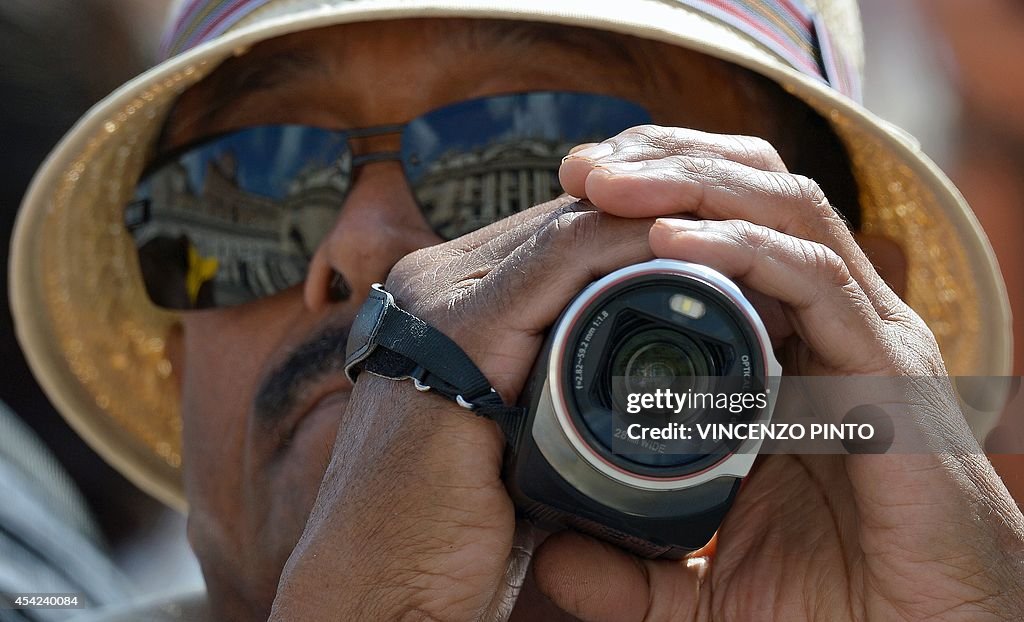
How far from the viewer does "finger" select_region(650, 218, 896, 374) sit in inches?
35.4

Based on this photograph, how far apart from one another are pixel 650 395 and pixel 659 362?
3cm

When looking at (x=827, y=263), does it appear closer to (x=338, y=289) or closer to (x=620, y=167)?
(x=620, y=167)

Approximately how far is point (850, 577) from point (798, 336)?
0.24 metres

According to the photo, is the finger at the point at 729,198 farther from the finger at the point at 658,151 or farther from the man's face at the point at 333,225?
the man's face at the point at 333,225

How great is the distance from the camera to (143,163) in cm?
176

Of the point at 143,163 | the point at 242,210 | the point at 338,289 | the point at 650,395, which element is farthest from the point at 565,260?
the point at 143,163

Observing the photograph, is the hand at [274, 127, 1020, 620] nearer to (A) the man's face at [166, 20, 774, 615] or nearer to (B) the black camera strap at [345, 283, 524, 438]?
(B) the black camera strap at [345, 283, 524, 438]

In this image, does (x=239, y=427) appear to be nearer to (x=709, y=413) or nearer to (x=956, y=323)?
(x=709, y=413)

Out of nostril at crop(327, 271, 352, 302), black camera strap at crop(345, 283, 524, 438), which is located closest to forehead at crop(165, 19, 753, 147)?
nostril at crop(327, 271, 352, 302)

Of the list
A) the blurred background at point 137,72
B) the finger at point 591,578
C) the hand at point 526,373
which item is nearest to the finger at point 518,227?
the hand at point 526,373

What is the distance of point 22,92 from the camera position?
2.86m

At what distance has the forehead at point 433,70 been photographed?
1456mm

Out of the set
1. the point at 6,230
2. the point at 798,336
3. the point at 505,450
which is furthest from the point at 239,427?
the point at 6,230
